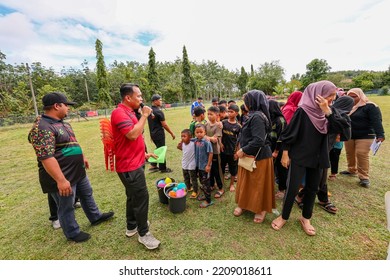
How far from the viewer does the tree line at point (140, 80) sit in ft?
110

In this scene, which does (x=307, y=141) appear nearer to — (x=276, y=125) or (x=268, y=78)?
(x=276, y=125)

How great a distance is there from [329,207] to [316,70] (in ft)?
225

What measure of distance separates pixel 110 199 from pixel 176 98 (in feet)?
138

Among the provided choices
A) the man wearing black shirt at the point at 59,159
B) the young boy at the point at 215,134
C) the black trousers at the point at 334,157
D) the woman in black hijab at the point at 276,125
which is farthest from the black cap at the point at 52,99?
the black trousers at the point at 334,157

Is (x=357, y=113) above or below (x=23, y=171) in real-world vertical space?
above

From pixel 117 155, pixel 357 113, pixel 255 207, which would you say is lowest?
pixel 255 207

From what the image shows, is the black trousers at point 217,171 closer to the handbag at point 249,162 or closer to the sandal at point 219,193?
the sandal at point 219,193

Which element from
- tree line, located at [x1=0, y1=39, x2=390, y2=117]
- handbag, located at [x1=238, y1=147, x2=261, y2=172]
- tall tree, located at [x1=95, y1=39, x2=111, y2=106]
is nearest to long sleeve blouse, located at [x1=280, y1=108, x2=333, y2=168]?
handbag, located at [x1=238, y1=147, x2=261, y2=172]

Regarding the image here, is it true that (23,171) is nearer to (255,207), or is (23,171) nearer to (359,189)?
(255,207)

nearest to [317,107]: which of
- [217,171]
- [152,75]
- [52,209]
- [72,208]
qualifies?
[217,171]

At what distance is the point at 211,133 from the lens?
3453 millimetres

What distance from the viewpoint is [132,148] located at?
2209mm

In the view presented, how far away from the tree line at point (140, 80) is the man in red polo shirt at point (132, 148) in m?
30.9
